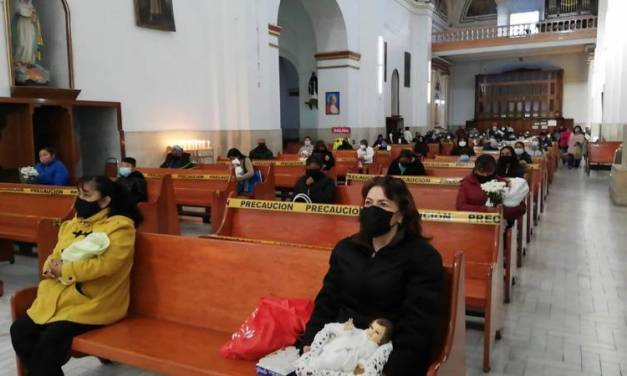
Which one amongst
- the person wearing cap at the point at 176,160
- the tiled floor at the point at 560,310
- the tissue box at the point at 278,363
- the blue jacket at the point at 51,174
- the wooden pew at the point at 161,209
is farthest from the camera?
the person wearing cap at the point at 176,160

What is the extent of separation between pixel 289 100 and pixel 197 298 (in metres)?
19.1

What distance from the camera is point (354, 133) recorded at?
19.2 m

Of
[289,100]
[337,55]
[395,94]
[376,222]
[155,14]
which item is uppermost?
[337,55]

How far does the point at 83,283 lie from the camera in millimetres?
3021

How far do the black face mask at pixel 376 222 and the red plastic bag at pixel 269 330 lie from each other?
60 cm

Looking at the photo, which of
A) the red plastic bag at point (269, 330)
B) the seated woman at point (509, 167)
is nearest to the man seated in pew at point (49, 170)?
the red plastic bag at point (269, 330)

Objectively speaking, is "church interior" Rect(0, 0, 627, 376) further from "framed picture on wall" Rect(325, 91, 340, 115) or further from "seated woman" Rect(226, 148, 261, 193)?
"framed picture on wall" Rect(325, 91, 340, 115)

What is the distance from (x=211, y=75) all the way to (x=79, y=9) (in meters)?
3.60

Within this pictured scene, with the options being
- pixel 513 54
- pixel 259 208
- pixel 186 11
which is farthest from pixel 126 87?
pixel 513 54

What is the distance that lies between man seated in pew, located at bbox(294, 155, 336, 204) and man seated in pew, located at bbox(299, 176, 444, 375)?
319cm

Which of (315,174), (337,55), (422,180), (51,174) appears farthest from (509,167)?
(337,55)

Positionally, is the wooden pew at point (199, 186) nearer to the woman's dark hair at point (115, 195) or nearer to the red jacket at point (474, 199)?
the red jacket at point (474, 199)

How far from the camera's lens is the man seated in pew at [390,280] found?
7.16 feet

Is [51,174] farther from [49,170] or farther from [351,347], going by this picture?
[351,347]
